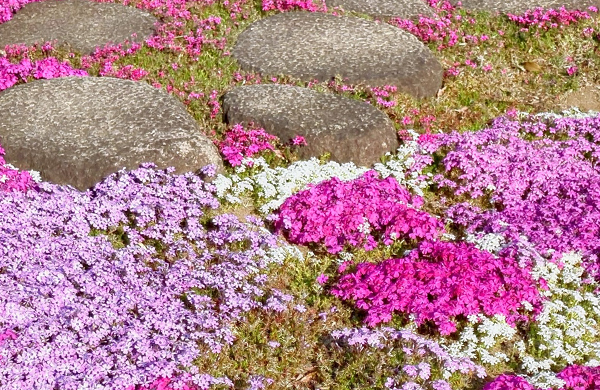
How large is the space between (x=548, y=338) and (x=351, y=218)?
294cm

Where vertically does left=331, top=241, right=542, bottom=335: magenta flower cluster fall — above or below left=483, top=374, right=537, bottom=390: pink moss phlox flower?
below

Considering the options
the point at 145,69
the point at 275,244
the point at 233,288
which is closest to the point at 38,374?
the point at 233,288

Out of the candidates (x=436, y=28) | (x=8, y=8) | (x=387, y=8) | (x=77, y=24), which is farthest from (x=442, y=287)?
(x=8, y=8)

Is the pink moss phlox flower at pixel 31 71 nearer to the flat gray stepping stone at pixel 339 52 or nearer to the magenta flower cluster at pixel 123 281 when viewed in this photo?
the flat gray stepping stone at pixel 339 52

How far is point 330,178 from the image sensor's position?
11.9 metres

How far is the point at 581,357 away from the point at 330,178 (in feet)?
14.4

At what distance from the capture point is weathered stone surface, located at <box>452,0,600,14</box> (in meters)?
17.9

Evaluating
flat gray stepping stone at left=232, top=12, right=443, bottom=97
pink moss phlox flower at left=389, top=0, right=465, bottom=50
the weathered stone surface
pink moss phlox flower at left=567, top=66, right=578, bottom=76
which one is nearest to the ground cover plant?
flat gray stepping stone at left=232, top=12, right=443, bottom=97

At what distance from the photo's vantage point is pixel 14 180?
10.9 meters

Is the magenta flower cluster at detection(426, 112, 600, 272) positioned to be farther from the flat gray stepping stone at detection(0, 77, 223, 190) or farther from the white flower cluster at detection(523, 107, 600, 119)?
the flat gray stepping stone at detection(0, 77, 223, 190)

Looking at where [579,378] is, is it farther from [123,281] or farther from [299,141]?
[299,141]

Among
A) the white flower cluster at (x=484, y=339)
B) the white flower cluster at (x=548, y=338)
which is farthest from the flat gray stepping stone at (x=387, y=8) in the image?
the white flower cluster at (x=484, y=339)

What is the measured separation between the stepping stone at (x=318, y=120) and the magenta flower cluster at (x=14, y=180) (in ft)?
10.8

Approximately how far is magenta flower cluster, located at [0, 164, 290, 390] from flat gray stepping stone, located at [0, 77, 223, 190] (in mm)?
333
